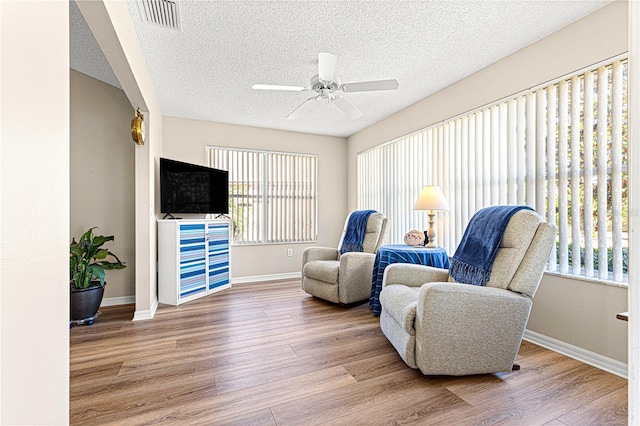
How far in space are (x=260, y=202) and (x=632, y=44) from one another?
459cm

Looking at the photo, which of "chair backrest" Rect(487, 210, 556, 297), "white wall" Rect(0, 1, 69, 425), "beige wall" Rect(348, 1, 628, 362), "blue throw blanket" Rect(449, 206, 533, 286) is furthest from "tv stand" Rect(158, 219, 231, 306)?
"beige wall" Rect(348, 1, 628, 362)

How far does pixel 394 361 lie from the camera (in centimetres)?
214

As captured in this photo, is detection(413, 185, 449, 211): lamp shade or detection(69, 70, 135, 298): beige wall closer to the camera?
detection(413, 185, 449, 211): lamp shade

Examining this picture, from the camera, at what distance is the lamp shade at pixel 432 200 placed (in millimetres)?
3170

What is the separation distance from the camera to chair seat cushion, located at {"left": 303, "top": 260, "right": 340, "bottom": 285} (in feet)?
11.3

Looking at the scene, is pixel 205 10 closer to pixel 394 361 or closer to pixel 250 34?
pixel 250 34

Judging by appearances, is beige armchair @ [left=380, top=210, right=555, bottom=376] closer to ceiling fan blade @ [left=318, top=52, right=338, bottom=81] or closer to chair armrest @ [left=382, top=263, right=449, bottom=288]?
chair armrest @ [left=382, top=263, right=449, bottom=288]

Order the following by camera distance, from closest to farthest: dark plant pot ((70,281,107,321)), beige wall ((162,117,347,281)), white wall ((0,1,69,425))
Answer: white wall ((0,1,69,425)), dark plant pot ((70,281,107,321)), beige wall ((162,117,347,281))

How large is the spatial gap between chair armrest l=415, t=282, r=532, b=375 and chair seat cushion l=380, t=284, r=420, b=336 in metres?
0.05

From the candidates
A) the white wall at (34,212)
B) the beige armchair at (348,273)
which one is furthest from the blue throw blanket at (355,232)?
the white wall at (34,212)

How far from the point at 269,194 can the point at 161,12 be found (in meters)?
3.06

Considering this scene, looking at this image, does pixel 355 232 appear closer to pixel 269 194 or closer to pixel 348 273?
pixel 348 273

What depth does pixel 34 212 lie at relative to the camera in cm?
82

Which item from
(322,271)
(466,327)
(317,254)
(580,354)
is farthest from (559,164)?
(317,254)
